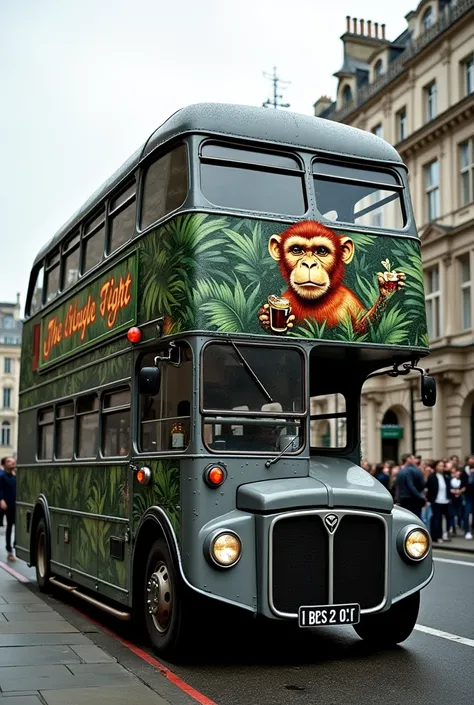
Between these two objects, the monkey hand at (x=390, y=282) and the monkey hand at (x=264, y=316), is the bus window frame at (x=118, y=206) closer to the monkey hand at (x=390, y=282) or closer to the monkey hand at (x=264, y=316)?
the monkey hand at (x=264, y=316)

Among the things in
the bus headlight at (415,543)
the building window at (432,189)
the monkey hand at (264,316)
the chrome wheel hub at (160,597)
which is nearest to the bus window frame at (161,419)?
the monkey hand at (264,316)

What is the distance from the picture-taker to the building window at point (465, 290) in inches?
1359

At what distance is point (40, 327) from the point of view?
14820mm

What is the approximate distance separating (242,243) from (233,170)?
70 centimetres

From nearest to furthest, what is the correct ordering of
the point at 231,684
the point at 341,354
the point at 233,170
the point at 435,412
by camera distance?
1. the point at 231,684
2. the point at 233,170
3. the point at 341,354
4. the point at 435,412

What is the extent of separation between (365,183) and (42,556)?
7.11m

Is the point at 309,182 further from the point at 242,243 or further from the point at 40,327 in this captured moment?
the point at 40,327

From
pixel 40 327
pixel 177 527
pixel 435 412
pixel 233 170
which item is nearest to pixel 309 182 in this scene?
pixel 233 170

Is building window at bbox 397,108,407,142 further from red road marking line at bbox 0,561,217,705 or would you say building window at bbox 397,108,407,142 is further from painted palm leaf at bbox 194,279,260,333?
painted palm leaf at bbox 194,279,260,333

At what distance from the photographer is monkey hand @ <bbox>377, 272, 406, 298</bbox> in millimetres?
9195

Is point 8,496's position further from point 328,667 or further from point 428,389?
point 328,667

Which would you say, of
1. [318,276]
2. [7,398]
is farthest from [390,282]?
[7,398]

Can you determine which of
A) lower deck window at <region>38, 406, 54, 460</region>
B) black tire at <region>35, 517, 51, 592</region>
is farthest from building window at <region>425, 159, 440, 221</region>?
black tire at <region>35, 517, 51, 592</region>

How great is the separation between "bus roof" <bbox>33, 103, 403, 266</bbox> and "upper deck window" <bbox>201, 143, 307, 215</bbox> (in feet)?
0.49
